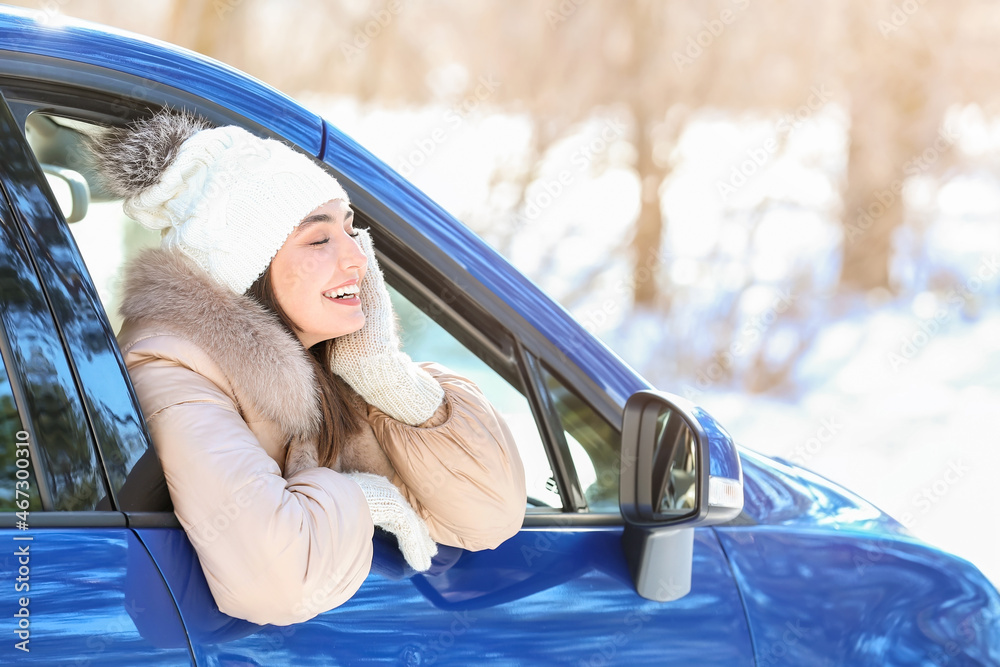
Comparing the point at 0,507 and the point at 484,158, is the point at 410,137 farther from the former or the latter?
the point at 0,507

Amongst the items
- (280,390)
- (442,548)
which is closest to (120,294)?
(280,390)

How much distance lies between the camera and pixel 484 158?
782cm

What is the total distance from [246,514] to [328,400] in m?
0.41

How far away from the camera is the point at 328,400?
1.68 meters

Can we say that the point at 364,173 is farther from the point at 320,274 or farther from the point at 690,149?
the point at 690,149

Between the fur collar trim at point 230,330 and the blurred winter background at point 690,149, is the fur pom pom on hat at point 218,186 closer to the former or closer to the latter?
the fur collar trim at point 230,330

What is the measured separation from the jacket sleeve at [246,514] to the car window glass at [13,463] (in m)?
0.17

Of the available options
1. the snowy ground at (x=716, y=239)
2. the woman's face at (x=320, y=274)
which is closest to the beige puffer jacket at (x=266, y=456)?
the woman's face at (x=320, y=274)

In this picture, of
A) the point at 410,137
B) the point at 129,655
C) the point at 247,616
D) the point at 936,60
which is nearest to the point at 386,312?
the point at 247,616

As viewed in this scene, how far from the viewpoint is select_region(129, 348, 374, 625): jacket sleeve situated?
129 centimetres

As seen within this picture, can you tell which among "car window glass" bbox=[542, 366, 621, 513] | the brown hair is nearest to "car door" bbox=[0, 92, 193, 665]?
the brown hair

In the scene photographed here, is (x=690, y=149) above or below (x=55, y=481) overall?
above

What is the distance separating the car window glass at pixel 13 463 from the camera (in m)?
1.24

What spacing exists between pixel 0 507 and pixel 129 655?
0.26 metres
